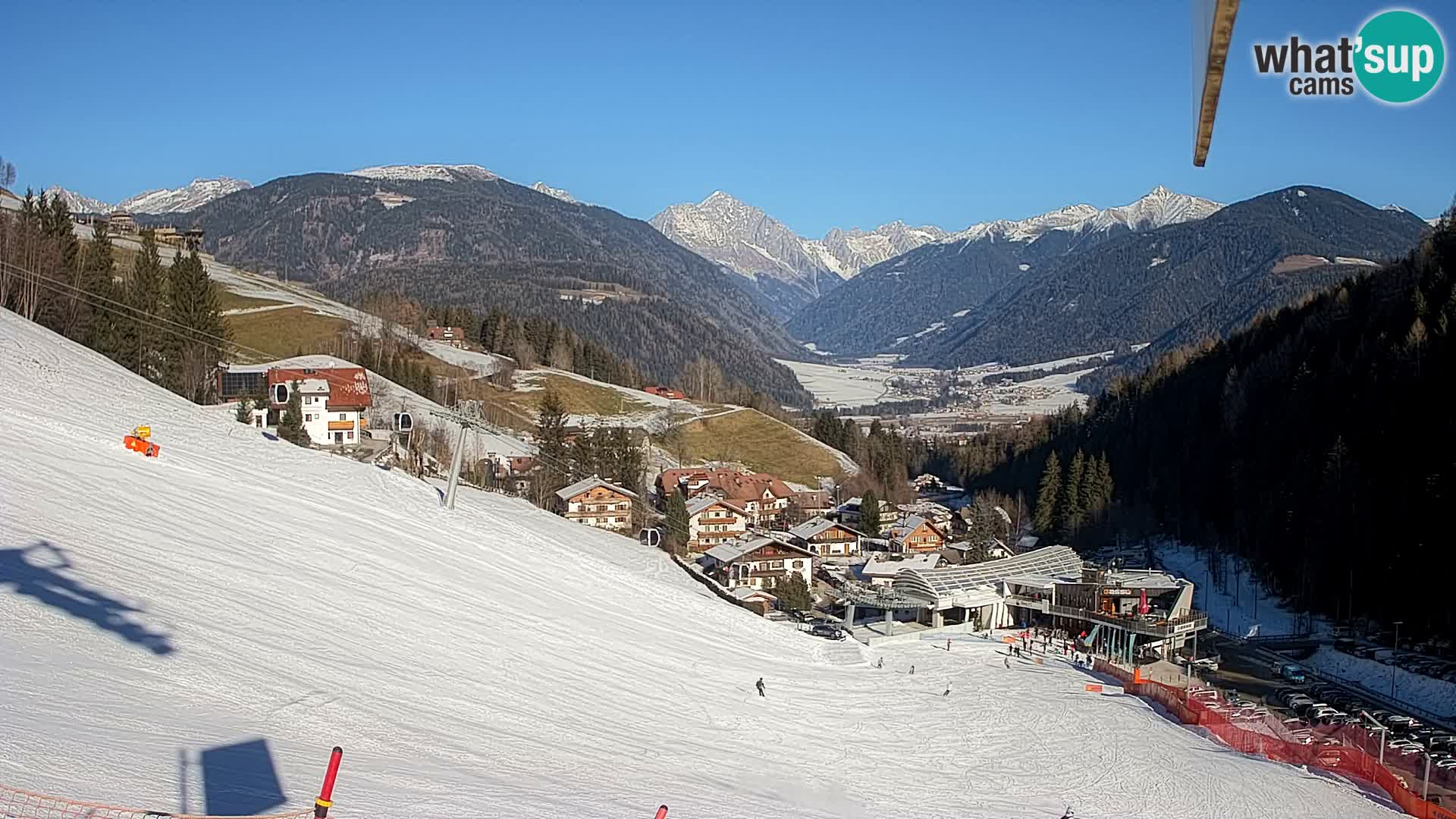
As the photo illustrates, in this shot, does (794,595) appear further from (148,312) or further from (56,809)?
(56,809)

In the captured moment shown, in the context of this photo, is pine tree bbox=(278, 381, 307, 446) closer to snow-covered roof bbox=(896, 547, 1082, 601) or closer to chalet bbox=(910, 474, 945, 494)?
snow-covered roof bbox=(896, 547, 1082, 601)

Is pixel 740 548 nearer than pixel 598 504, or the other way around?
pixel 740 548

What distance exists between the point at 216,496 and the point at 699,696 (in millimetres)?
Answer: 12773

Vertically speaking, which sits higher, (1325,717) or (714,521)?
(714,521)

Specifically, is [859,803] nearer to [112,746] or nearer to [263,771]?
[263,771]

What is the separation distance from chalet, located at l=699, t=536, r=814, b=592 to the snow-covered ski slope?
978 inches

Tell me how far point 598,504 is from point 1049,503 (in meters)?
37.7

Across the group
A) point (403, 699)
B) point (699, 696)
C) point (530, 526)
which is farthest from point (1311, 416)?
point (403, 699)

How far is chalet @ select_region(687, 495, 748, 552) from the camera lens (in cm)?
7125

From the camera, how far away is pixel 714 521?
72.8 meters

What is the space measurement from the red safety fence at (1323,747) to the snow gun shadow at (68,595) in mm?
22272

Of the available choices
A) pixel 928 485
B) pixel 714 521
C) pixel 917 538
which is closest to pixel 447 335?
pixel 928 485

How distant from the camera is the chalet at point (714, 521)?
71.2 meters

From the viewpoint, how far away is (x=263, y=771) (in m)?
11.6
